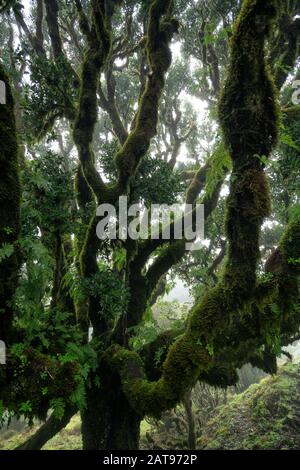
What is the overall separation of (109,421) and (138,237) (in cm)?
434

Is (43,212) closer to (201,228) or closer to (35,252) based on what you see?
(35,252)

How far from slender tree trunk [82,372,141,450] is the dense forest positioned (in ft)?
0.10

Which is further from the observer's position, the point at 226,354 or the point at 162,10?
the point at 162,10

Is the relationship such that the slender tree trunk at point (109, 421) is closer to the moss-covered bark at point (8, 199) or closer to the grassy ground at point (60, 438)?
the moss-covered bark at point (8, 199)

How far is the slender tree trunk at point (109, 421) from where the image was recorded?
7824mm

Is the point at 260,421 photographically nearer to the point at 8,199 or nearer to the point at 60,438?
the point at 60,438

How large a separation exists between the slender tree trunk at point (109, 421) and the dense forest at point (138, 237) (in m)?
0.03

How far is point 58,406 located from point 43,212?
148 inches

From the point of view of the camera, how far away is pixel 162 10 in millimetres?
8695

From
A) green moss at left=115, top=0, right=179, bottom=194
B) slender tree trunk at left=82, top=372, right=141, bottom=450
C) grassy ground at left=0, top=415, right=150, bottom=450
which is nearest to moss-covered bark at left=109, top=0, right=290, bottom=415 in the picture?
slender tree trunk at left=82, top=372, right=141, bottom=450

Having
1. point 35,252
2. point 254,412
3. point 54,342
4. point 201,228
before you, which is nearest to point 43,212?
point 35,252

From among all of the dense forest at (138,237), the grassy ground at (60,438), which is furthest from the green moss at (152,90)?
the grassy ground at (60,438)

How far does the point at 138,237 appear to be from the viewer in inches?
368
